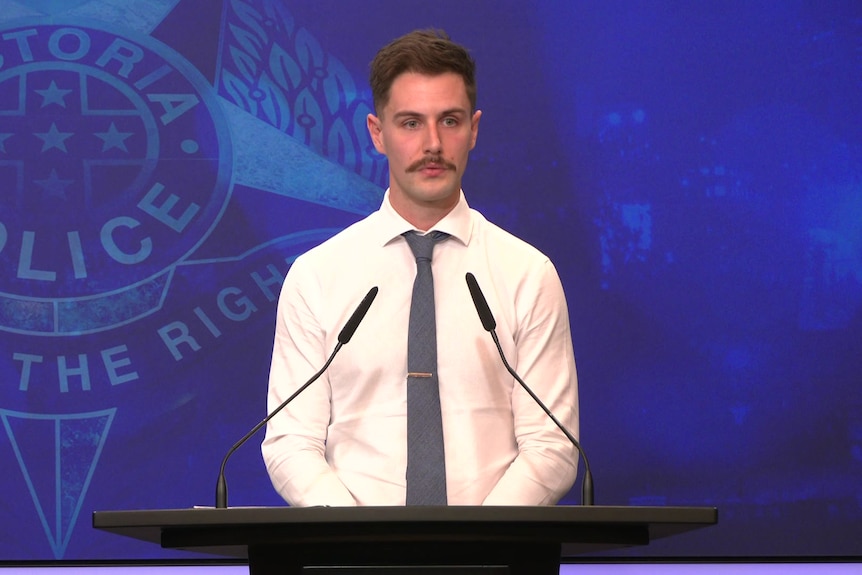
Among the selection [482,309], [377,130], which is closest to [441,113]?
[377,130]

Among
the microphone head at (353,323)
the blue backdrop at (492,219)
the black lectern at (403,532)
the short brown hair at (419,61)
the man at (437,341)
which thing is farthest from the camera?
the blue backdrop at (492,219)

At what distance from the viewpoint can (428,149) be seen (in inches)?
93.6

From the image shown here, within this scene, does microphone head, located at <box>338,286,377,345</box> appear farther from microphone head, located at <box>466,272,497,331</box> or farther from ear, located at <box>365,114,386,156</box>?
ear, located at <box>365,114,386,156</box>

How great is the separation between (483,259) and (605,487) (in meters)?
1.99

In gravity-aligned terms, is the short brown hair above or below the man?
above

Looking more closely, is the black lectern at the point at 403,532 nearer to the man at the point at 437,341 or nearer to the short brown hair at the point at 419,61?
the man at the point at 437,341

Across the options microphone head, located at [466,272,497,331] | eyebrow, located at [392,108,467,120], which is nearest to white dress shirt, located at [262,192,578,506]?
eyebrow, located at [392,108,467,120]

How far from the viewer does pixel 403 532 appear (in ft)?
5.10

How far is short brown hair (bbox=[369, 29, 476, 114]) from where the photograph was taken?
2.44 meters

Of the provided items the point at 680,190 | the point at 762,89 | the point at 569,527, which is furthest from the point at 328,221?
the point at 569,527

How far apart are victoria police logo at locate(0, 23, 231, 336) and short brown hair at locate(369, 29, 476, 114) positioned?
1.97 metres

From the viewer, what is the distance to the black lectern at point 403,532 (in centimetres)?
150

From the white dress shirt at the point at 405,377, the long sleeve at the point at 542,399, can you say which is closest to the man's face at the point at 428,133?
the white dress shirt at the point at 405,377

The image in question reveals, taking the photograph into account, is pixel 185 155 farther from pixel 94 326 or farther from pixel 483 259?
pixel 483 259
